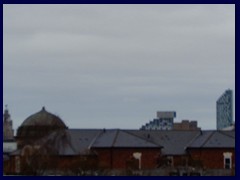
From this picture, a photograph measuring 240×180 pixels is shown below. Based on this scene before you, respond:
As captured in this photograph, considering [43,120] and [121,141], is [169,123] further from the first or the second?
[121,141]

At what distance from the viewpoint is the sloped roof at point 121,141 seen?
48750 millimetres

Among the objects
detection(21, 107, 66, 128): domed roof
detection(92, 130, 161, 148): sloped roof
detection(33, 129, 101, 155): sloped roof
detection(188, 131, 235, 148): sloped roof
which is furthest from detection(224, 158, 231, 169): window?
detection(21, 107, 66, 128): domed roof

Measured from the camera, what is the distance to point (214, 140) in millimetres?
49469

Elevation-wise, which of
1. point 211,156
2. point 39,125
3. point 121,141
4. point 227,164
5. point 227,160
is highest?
point 39,125

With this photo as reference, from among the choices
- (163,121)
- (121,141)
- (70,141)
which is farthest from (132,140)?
(163,121)

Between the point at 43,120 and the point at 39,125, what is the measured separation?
862 millimetres

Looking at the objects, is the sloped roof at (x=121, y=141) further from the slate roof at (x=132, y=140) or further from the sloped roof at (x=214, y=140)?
the sloped roof at (x=214, y=140)

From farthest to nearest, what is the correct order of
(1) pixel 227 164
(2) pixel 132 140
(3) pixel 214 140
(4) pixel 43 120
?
(4) pixel 43 120 < (3) pixel 214 140 < (2) pixel 132 140 < (1) pixel 227 164

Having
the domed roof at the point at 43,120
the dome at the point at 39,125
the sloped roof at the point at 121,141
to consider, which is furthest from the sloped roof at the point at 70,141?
the domed roof at the point at 43,120

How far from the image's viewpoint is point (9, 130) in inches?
2749

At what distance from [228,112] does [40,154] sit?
27.0 metres

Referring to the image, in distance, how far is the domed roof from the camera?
53.4 meters

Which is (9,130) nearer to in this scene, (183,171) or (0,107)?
(183,171)
